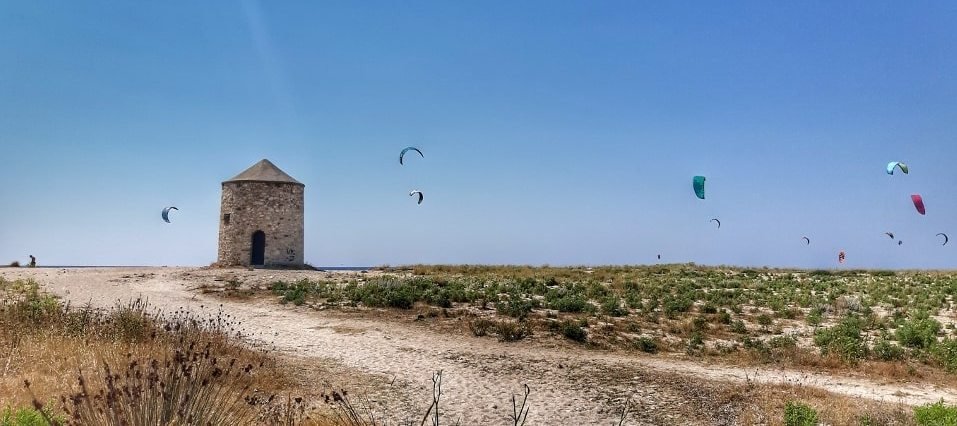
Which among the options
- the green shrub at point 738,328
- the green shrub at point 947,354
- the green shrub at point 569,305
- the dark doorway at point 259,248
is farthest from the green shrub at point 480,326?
the dark doorway at point 259,248

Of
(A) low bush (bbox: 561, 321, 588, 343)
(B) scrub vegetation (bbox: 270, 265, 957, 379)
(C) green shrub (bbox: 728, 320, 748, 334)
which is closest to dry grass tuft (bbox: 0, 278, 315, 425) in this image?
(A) low bush (bbox: 561, 321, 588, 343)

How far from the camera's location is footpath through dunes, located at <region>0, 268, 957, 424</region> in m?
9.35

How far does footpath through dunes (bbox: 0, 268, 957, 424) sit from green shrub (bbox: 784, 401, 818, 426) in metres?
0.94

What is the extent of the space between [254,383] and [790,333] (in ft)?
44.3

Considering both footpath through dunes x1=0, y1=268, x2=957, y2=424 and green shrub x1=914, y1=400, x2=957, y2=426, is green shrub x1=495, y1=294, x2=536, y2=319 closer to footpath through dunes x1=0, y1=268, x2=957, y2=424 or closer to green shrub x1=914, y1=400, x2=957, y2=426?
footpath through dunes x1=0, y1=268, x2=957, y2=424

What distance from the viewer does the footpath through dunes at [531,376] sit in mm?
9352

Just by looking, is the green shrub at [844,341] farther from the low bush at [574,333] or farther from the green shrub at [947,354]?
the low bush at [574,333]

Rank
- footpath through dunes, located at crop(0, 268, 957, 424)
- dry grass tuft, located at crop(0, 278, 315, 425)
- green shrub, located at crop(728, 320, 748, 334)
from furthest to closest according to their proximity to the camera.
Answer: green shrub, located at crop(728, 320, 748, 334) < footpath through dunes, located at crop(0, 268, 957, 424) < dry grass tuft, located at crop(0, 278, 315, 425)

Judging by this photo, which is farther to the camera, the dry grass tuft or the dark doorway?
the dark doorway

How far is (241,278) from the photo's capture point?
2762 centimetres

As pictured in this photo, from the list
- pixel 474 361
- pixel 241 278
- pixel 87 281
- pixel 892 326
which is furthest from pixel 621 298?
pixel 87 281

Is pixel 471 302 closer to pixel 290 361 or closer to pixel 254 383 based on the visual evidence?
pixel 290 361

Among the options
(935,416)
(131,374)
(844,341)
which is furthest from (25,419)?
(844,341)

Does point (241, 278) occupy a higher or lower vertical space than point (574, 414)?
higher
